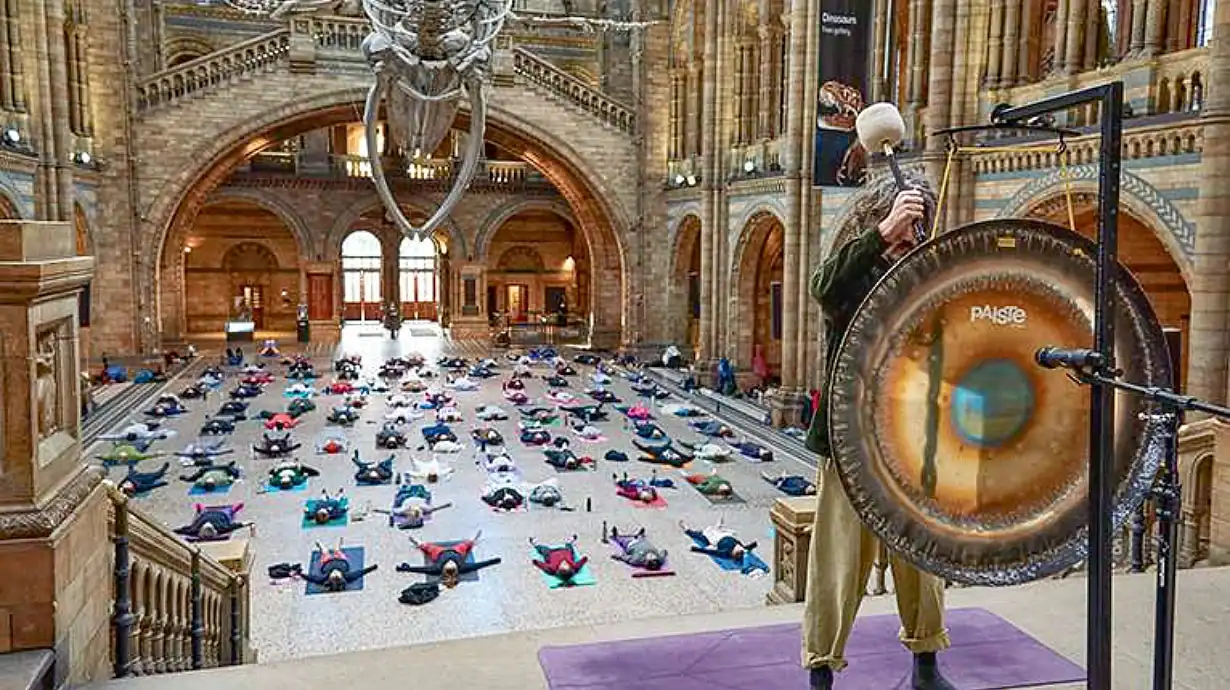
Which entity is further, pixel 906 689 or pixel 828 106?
pixel 828 106

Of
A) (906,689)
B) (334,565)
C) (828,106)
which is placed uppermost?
(828,106)

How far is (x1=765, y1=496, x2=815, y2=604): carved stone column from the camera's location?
6691 millimetres

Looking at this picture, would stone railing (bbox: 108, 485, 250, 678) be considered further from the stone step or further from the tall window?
the tall window

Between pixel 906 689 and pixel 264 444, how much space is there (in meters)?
13.0

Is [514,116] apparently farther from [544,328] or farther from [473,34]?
[473,34]

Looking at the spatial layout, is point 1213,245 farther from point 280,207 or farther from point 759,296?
point 280,207

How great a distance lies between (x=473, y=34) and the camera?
1176cm

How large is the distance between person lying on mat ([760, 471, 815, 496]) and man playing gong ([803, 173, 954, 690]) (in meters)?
9.28

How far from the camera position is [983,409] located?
2732 millimetres

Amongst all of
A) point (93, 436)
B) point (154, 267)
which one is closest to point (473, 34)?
point (93, 436)

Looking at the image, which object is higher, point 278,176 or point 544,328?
point 278,176

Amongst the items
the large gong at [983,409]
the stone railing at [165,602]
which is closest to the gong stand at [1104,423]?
the large gong at [983,409]

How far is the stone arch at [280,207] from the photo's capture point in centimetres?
3222

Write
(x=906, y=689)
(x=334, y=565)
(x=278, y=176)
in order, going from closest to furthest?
1. (x=906, y=689)
2. (x=334, y=565)
3. (x=278, y=176)
